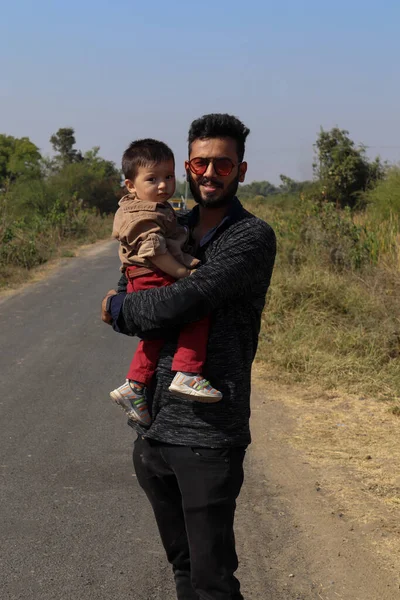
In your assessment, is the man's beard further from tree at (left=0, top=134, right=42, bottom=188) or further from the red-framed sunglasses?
tree at (left=0, top=134, right=42, bottom=188)

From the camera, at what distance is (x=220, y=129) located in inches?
104

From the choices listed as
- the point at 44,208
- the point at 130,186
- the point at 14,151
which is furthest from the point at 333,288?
the point at 14,151

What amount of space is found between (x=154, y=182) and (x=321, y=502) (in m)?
2.67

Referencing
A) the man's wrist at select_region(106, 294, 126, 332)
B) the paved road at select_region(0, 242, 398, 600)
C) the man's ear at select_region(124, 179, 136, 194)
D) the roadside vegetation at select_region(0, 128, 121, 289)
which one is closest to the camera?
the man's wrist at select_region(106, 294, 126, 332)

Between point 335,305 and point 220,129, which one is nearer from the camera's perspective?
point 220,129

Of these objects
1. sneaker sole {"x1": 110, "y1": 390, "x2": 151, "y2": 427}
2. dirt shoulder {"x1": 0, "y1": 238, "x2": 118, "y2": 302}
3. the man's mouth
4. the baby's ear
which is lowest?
dirt shoulder {"x1": 0, "y1": 238, "x2": 118, "y2": 302}

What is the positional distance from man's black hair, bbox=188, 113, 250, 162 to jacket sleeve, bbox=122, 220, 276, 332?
31 centimetres

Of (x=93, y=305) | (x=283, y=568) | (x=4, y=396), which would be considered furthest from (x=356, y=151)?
(x=283, y=568)

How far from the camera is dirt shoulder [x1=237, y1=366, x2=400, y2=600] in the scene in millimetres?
3707

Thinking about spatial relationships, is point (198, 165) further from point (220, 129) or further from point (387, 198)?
point (387, 198)

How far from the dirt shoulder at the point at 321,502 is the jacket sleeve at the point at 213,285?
5.39ft

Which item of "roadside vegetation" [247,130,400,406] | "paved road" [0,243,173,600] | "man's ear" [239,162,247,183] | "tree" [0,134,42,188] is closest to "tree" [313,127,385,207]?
"roadside vegetation" [247,130,400,406]

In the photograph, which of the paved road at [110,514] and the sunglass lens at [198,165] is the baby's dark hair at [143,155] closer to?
the sunglass lens at [198,165]

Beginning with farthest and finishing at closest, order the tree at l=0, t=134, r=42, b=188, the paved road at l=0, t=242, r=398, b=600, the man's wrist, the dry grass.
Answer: the tree at l=0, t=134, r=42, b=188
the dry grass
the paved road at l=0, t=242, r=398, b=600
the man's wrist
